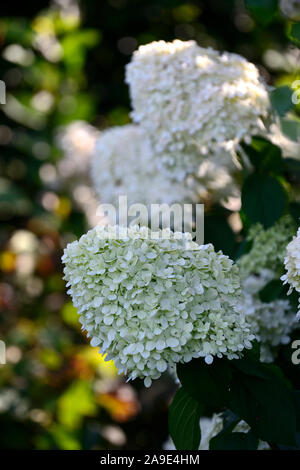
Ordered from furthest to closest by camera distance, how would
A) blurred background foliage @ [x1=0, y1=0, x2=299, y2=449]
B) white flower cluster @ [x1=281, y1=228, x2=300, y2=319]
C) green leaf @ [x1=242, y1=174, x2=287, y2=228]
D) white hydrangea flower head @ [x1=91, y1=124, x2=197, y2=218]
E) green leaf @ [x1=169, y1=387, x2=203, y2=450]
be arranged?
blurred background foliage @ [x1=0, y1=0, x2=299, y2=449] → white hydrangea flower head @ [x1=91, y1=124, x2=197, y2=218] → green leaf @ [x1=242, y1=174, x2=287, y2=228] → green leaf @ [x1=169, y1=387, x2=203, y2=450] → white flower cluster @ [x1=281, y1=228, x2=300, y2=319]

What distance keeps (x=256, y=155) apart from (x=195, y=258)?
0.47 metres

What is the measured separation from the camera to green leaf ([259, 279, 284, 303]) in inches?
40.7

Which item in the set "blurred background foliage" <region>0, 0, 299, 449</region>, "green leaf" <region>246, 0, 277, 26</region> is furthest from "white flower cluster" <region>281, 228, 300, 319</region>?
"blurred background foliage" <region>0, 0, 299, 449</region>

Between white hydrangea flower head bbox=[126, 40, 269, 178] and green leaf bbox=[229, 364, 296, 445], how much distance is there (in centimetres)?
47

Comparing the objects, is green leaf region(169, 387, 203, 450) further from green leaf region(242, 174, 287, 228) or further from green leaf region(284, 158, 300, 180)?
green leaf region(284, 158, 300, 180)

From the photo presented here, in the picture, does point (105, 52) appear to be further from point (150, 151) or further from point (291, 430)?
point (291, 430)

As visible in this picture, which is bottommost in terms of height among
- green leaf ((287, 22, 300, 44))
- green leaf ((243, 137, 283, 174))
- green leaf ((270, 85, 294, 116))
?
green leaf ((243, 137, 283, 174))

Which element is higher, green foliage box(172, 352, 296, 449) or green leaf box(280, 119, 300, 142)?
green leaf box(280, 119, 300, 142)

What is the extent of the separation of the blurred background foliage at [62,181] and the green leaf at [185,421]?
1062 millimetres

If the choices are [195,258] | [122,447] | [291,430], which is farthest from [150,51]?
[122,447]

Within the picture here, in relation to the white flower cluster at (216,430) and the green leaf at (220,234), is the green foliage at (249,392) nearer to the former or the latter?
the white flower cluster at (216,430)

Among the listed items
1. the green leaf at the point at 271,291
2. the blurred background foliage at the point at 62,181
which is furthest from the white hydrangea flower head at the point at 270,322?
the blurred background foliage at the point at 62,181

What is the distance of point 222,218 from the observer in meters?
1.30

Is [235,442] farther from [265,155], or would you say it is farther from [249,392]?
[265,155]
